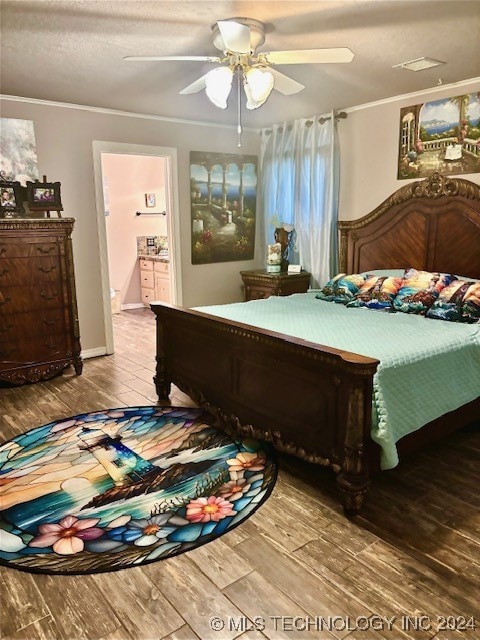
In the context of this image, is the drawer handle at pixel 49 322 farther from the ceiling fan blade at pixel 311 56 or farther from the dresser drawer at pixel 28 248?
the ceiling fan blade at pixel 311 56

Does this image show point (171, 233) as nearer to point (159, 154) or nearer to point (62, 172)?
point (159, 154)

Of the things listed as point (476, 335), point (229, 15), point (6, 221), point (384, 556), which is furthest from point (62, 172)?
point (384, 556)

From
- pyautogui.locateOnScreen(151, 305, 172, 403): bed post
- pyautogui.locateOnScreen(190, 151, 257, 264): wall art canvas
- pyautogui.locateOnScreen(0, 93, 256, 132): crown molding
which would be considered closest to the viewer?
pyautogui.locateOnScreen(151, 305, 172, 403): bed post

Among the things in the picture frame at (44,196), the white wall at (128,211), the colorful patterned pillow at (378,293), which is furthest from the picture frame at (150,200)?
the colorful patterned pillow at (378,293)

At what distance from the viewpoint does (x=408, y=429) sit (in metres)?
2.37

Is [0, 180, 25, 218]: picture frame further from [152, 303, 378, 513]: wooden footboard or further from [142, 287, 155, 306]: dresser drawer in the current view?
[142, 287, 155, 306]: dresser drawer

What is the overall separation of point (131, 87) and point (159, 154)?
4.03 ft

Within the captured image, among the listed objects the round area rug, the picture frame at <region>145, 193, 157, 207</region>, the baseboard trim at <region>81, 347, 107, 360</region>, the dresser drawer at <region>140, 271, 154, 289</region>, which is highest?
the picture frame at <region>145, 193, 157, 207</region>

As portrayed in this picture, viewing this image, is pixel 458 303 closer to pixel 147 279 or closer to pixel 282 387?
pixel 282 387

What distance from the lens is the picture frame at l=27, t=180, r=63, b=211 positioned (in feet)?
13.3

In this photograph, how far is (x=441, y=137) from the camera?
12.9 feet

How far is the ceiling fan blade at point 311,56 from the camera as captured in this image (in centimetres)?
238

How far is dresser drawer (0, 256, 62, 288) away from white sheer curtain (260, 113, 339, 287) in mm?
2404

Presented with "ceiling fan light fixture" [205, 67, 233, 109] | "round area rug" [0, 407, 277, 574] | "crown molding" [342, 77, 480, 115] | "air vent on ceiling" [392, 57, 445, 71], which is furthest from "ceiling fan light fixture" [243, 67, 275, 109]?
"round area rug" [0, 407, 277, 574]
